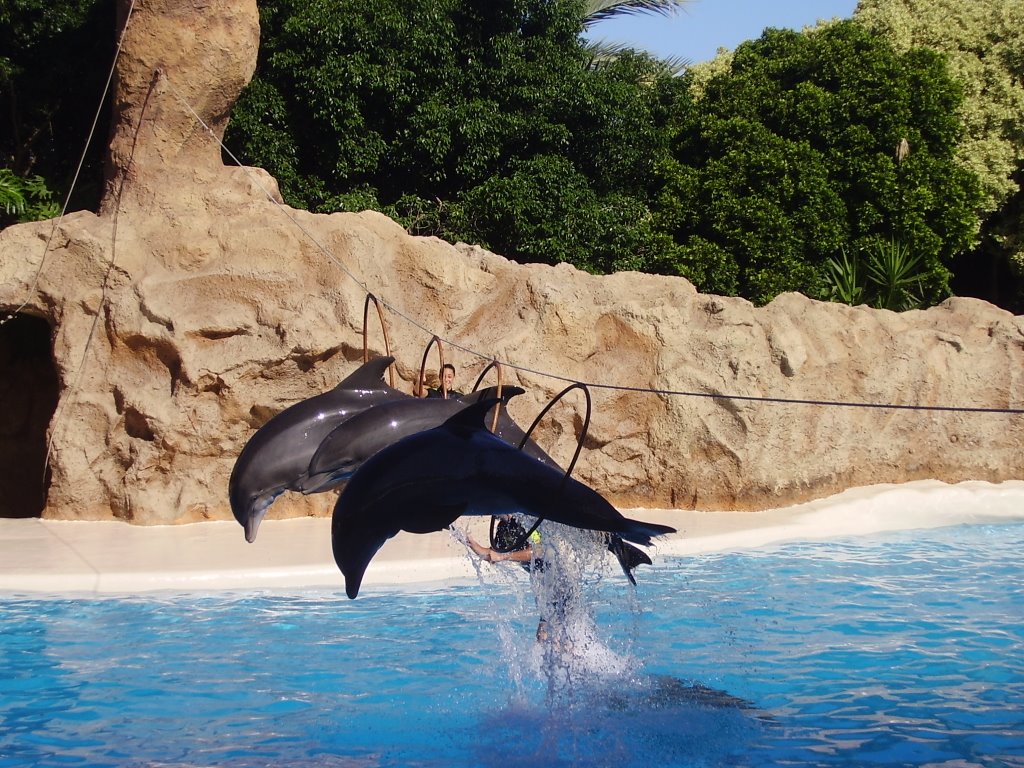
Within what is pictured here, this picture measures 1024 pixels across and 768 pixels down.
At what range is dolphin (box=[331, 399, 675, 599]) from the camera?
3.46 m

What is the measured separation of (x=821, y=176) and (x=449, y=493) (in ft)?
38.3

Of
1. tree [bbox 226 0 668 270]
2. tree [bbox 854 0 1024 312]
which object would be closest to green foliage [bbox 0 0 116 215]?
tree [bbox 226 0 668 270]

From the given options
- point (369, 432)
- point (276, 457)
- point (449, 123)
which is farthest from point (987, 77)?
point (276, 457)

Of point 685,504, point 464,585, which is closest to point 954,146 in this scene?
point 685,504

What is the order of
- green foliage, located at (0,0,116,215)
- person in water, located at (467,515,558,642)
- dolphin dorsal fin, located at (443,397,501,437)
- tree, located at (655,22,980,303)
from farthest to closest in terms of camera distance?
tree, located at (655,22,980,303) < green foliage, located at (0,0,116,215) < person in water, located at (467,515,558,642) < dolphin dorsal fin, located at (443,397,501,437)

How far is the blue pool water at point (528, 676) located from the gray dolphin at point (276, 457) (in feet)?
3.30

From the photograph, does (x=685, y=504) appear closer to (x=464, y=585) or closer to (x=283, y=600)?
(x=464, y=585)

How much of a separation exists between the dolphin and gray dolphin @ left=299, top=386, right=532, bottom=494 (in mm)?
387

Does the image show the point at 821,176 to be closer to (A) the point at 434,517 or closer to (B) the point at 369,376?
(B) the point at 369,376

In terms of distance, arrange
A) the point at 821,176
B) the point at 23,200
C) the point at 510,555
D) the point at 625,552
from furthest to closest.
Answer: the point at 821,176
the point at 23,200
the point at 510,555
the point at 625,552

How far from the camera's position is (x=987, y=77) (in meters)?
15.6

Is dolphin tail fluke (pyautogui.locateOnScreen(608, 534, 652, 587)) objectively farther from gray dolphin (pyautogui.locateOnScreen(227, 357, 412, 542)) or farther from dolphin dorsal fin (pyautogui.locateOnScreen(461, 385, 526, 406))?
gray dolphin (pyautogui.locateOnScreen(227, 357, 412, 542))

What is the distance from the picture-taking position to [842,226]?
14031 mm

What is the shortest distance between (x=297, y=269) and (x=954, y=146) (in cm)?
982
